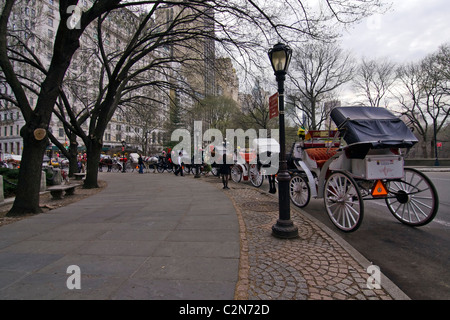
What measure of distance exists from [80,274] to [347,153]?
4831 mm

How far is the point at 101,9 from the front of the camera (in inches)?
236

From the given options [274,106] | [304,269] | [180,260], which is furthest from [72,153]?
[304,269]

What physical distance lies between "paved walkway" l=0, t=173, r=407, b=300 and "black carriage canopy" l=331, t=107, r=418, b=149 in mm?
1869

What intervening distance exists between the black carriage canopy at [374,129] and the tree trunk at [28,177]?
7573 millimetres

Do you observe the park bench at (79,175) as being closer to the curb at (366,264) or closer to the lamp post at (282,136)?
the lamp post at (282,136)

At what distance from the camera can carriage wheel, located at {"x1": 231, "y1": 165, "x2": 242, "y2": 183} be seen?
40.1 ft

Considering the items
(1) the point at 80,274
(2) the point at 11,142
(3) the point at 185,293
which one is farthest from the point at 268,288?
(2) the point at 11,142

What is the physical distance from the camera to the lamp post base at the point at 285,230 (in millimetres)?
3988

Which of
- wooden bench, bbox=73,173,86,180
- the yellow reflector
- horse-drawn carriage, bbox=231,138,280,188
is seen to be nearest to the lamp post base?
the yellow reflector

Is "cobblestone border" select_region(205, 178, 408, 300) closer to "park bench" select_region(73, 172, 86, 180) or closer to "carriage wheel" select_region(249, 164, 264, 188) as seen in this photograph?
"carriage wheel" select_region(249, 164, 264, 188)

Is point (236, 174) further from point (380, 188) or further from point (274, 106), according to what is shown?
point (380, 188)

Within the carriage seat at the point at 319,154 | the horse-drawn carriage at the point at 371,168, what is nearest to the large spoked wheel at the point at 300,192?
the carriage seat at the point at 319,154

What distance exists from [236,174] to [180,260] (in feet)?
30.7
